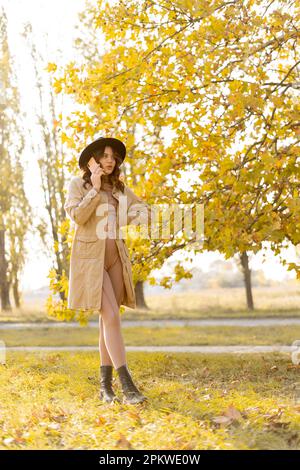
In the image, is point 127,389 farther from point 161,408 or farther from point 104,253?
point 104,253

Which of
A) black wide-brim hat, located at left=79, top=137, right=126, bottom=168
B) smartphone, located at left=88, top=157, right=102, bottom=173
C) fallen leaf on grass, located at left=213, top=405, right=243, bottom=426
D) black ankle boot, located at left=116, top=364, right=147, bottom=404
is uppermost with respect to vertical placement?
black wide-brim hat, located at left=79, top=137, right=126, bottom=168

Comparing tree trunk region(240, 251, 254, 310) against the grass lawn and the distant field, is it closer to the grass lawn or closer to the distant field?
the distant field

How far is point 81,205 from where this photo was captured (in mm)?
4949

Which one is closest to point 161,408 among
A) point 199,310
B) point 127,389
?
point 127,389

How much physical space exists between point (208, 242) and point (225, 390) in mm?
1897

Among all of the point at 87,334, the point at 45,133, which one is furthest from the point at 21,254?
the point at 87,334

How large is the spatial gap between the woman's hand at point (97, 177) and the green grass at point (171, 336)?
606cm

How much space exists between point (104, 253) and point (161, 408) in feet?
4.13

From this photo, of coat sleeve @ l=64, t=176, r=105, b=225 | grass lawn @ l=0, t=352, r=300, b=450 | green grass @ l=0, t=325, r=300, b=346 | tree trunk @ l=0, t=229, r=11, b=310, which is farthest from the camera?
tree trunk @ l=0, t=229, r=11, b=310

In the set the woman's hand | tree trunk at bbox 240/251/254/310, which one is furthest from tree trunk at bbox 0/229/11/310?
the woman's hand

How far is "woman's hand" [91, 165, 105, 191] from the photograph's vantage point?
500cm

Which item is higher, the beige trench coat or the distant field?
the beige trench coat

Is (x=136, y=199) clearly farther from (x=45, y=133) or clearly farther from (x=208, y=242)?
(x=45, y=133)

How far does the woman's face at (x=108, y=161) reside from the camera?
17.0ft
